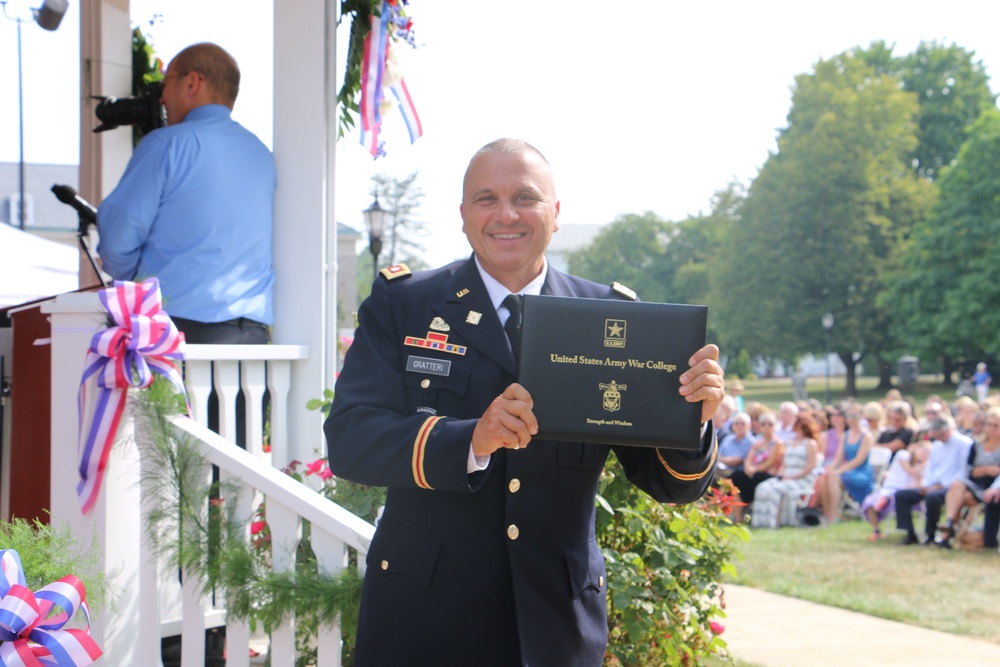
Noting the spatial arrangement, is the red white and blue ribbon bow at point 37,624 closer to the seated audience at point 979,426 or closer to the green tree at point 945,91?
the seated audience at point 979,426

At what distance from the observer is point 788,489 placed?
1408 cm

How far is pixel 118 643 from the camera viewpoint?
Answer: 3.65m

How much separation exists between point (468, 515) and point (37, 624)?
938 mm

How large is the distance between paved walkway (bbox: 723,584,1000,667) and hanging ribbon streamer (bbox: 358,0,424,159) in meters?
3.82

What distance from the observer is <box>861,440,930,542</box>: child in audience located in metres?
12.7

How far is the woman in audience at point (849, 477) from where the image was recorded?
14055mm

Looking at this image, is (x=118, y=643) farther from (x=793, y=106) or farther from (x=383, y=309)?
(x=793, y=106)

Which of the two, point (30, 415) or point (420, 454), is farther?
point (30, 415)

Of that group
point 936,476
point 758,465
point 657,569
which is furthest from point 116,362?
point 758,465

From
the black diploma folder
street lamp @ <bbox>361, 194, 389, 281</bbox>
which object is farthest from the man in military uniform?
street lamp @ <bbox>361, 194, 389, 281</bbox>

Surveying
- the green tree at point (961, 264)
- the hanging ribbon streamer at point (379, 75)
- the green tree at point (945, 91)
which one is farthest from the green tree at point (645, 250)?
the hanging ribbon streamer at point (379, 75)

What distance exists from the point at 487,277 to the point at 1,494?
10.2ft

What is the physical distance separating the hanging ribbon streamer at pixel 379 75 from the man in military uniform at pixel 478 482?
3195 mm

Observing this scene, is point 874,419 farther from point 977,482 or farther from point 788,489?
point 977,482
